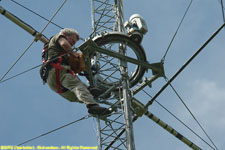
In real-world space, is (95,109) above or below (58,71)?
below

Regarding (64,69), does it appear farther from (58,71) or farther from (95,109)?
(95,109)

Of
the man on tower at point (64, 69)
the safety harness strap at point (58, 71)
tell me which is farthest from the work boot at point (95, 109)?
the safety harness strap at point (58, 71)

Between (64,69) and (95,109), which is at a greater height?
(64,69)

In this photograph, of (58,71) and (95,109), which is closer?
(95,109)

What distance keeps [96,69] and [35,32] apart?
1.99m

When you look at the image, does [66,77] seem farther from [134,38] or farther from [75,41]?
[134,38]

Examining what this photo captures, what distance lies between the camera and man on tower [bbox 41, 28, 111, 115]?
35.6 feet

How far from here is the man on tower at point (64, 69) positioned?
35.6 feet

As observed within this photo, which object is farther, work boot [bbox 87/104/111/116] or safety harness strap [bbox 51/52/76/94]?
safety harness strap [bbox 51/52/76/94]

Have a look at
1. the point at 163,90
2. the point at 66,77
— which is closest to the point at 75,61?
the point at 66,77

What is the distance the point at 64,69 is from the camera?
11055mm

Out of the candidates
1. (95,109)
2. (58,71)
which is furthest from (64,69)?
(95,109)

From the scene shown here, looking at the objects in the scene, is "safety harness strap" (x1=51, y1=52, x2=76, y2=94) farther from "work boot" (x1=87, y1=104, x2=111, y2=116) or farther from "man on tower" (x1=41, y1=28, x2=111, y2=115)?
"work boot" (x1=87, y1=104, x2=111, y2=116)

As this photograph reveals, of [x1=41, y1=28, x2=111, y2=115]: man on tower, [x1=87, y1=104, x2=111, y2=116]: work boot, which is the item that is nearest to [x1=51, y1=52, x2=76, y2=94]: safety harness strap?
[x1=41, y1=28, x2=111, y2=115]: man on tower
